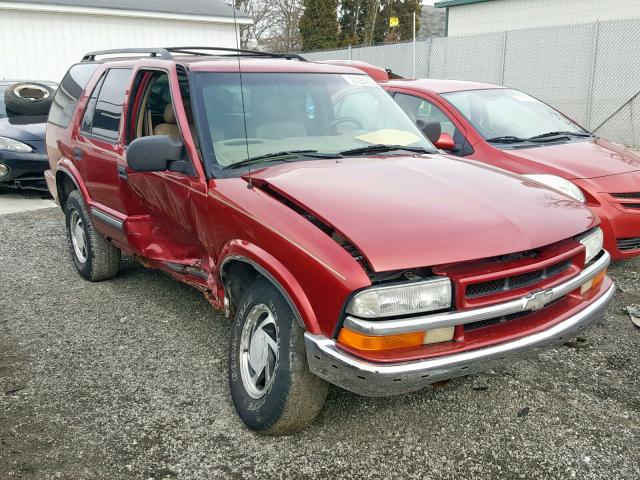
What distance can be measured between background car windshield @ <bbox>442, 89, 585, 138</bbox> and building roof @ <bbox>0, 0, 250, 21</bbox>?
54.3 ft

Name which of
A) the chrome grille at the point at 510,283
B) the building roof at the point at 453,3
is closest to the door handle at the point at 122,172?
Result: the chrome grille at the point at 510,283

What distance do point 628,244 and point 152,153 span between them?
3.95m

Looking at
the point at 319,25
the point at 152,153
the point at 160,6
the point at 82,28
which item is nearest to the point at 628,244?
the point at 152,153

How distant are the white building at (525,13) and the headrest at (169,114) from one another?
15.4m

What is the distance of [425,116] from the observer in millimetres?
6293

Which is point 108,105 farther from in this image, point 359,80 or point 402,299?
point 402,299

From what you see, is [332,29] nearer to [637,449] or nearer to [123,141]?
[123,141]

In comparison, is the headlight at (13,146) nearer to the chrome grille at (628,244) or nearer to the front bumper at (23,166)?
the front bumper at (23,166)

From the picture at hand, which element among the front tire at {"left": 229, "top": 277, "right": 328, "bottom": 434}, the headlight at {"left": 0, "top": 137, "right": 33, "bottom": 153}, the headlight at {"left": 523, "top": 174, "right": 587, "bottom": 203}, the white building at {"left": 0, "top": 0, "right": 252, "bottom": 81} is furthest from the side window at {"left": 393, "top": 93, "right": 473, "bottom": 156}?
the white building at {"left": 0, "top": 0, "right": 252, "bottom": 81}

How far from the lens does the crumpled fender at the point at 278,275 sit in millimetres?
2492

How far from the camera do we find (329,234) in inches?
103

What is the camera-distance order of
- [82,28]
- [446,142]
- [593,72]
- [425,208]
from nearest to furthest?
[425,208]
[446,142]
[593,72]
[82,28]

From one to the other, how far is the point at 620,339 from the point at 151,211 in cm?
334

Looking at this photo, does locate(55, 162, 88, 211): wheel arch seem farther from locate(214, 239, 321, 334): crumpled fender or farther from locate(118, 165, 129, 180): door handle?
locate(214, 239, 321, 334): crumpled fender
